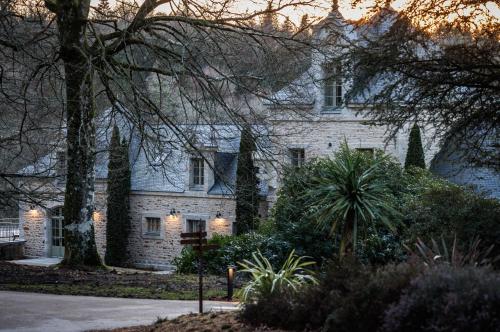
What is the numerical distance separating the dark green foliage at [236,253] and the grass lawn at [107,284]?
385 cm

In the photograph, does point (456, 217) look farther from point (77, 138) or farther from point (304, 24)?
point (77, 138)

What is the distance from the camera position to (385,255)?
20.8 metres

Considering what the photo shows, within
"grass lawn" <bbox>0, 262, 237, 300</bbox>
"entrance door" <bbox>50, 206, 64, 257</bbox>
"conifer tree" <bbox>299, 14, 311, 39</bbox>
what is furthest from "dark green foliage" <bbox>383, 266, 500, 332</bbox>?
"entrance door" <bbox>50, 206, 64, 257</bbox>

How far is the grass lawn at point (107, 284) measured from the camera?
14320mm

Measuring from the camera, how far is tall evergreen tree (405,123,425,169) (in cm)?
2889

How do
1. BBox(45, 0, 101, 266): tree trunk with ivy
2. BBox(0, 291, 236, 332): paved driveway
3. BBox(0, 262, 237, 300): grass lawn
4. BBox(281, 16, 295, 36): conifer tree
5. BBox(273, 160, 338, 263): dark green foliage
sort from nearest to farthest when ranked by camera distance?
BBox(0, 291, 236, 332): paved driveway, BBox(0, 262, 237, 300): grass lawn, BBox(281, 16, 295, 36): conifer tree, BBox(45, 0, 101, 266): tree trunk with ivy, BBox(273, 160, 338, 263): dark green foliage

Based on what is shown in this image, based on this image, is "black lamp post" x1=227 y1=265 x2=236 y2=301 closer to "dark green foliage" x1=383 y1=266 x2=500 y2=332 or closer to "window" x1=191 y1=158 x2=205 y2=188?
"dark green foliage" x1=383 y1=266 x2=500 y2=332

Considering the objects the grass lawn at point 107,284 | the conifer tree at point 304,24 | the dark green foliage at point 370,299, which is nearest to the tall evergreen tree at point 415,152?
the conifer tree at point 304,24

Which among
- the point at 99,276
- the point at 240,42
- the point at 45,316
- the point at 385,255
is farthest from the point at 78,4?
the point at 385,255

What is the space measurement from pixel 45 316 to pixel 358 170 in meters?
5.43

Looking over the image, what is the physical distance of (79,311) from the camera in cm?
1195

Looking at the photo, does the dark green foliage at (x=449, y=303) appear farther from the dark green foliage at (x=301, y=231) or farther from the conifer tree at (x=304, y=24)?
the dark green foliage at (x=301, y=231)

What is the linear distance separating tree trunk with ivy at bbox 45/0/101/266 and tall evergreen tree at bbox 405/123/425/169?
14538 millimetres

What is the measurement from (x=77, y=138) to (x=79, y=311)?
21.6 feet
